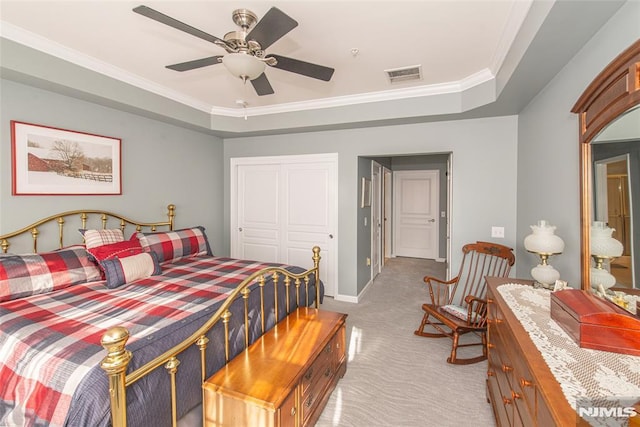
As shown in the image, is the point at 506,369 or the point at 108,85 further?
the point at 108,85

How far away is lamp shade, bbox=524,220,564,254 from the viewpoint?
184cm

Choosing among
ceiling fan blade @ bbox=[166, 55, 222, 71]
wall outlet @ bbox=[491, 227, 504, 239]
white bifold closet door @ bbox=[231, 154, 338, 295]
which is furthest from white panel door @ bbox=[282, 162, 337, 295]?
ceiling fan blade @ bbox=[166, 55, 222, 71]

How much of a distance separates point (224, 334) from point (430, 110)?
305 centimetres

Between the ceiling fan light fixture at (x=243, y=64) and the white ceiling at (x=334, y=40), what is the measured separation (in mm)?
462

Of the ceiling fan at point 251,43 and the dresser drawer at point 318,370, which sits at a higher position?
the ceiling fan at point 251,43

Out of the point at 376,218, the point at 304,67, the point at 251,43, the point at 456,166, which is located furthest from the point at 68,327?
the point at 376,218

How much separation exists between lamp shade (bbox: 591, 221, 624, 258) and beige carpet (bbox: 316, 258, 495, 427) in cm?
130

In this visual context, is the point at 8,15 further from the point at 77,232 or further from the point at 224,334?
the point at 224,334

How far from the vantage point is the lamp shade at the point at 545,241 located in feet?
6.05

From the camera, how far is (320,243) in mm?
4328

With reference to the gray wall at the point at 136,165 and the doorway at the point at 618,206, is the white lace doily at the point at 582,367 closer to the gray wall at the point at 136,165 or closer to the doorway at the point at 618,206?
the doorway at the point at 618,206

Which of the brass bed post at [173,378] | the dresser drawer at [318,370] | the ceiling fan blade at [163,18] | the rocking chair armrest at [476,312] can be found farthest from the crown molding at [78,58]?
the rocking chair armrest at [476,312]

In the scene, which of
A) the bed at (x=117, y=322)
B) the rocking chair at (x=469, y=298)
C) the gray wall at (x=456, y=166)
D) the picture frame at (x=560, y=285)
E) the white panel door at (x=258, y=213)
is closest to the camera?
the bed at (x=117, y=322)

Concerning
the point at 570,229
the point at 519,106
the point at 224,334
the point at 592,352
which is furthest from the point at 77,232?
the point at 519,106
